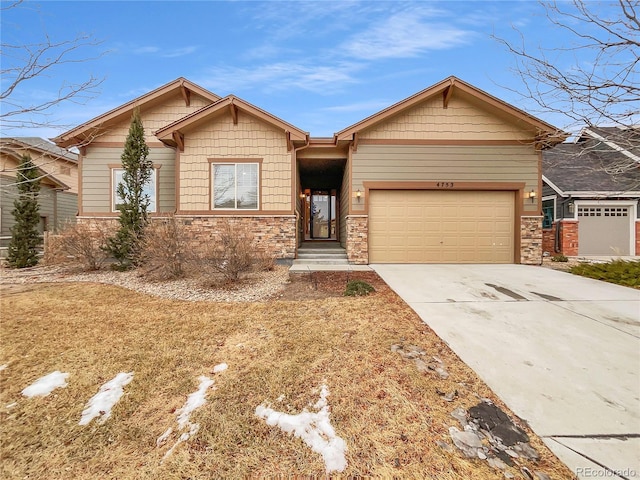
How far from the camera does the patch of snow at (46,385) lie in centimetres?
259

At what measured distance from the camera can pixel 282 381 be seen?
8.34 ft

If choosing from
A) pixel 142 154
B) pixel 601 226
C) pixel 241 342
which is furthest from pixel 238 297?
pixel 601 226

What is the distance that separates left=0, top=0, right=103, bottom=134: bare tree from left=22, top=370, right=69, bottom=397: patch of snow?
2.62m

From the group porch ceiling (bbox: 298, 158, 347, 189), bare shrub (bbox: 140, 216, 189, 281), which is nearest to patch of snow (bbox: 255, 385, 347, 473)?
bare shrub (bbox: 140, 216, 189, 281)

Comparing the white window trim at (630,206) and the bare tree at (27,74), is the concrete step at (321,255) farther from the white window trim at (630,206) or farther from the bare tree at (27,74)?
the white window trim at (630,206)

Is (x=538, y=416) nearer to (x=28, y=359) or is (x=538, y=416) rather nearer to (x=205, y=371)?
(x=205, y=371)

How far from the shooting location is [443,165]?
345 inches

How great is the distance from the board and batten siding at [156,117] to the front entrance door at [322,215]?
6987 millimetres

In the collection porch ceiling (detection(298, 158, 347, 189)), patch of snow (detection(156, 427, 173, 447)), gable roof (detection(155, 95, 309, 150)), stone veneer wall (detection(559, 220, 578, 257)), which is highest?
gable roof (detection(155, 95, 309, 150))

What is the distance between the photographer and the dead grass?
1.77 m

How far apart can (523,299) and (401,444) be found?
4304mm

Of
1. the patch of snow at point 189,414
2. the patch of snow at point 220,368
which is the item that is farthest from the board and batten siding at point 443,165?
the patch of snow at point 189,414

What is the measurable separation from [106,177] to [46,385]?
29.0 ft

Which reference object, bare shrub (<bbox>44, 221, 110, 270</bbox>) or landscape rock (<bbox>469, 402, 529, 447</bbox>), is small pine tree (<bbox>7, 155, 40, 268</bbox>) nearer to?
bare shrub (<bbox>44, 221, 110, 270</bbox>)
